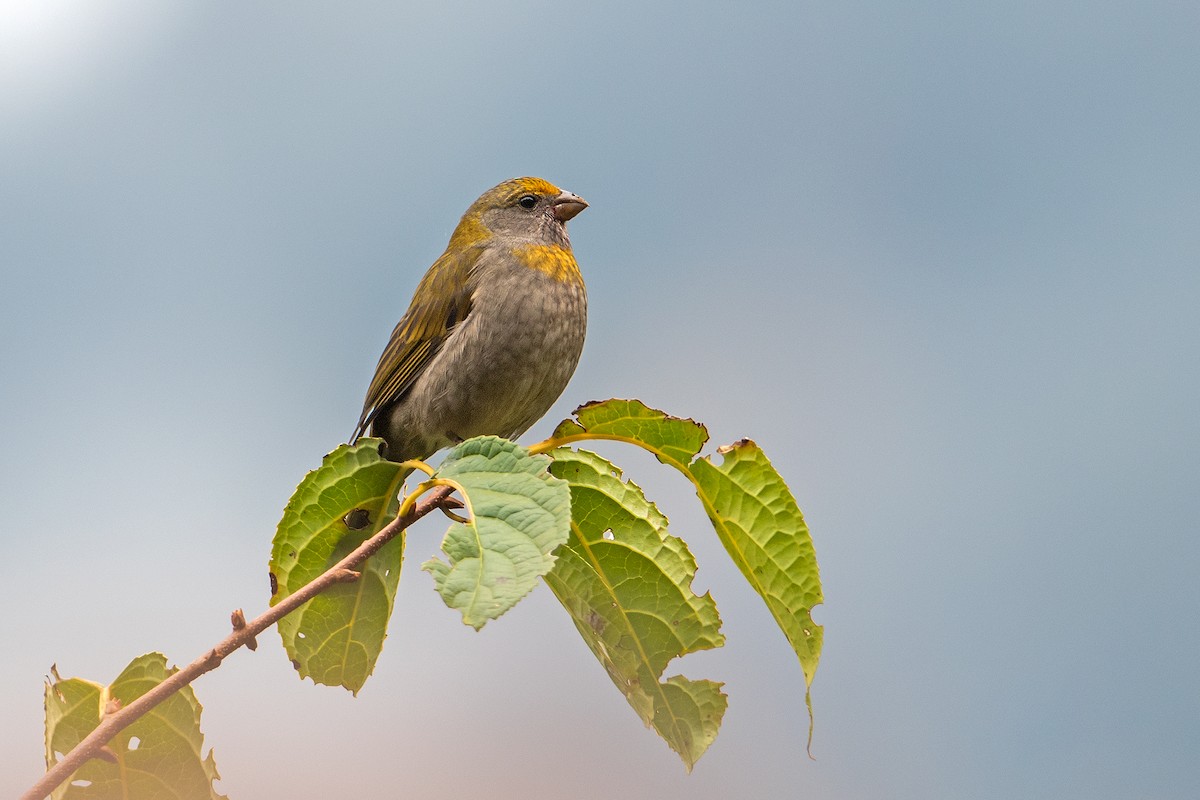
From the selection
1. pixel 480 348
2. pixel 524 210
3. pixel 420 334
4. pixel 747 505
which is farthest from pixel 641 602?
pixel 524 210

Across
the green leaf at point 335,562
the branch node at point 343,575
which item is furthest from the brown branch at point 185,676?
the green leaf at point 335,562

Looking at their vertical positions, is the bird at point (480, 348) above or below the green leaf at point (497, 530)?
above

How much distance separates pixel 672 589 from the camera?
2082mm

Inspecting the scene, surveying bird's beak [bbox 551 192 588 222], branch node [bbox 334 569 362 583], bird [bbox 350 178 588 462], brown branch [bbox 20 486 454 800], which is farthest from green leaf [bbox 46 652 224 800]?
bird's beak [bbox 551 192 588 222]

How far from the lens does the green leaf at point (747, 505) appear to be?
1.96 metres

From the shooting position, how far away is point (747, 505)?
204cm

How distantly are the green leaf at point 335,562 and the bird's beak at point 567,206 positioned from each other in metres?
1.98

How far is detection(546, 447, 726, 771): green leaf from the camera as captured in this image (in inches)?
81.1

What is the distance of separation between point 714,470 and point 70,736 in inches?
47.6

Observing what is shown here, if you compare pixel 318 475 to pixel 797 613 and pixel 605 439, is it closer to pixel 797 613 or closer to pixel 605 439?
pixel 605 439

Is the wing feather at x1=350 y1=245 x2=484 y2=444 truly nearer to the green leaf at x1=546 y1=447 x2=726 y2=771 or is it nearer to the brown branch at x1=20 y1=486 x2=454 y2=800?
the green leaf at x1=546 y1=447 x2=726 y2=771

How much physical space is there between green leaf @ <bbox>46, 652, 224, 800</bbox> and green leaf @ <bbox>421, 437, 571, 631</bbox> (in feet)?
1.86

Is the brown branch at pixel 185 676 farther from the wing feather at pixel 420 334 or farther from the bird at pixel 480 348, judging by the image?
the wing feather at pixel 420 334

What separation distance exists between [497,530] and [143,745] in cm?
74
